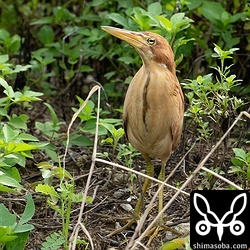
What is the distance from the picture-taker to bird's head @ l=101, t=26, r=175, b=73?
4199 millimetres

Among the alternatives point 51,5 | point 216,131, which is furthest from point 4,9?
point 216,131

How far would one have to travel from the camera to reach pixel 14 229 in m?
3.94

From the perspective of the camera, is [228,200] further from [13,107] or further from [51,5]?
[51,5]

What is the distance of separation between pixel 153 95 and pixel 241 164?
0.69 meters

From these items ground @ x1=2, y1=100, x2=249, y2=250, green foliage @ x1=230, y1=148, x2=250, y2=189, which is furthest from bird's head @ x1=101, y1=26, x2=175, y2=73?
green foliage @ x1=230, y1=148, x2=250, y2=189

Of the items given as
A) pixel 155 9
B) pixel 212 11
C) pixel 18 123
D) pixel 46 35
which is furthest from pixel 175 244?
pixel 46 35

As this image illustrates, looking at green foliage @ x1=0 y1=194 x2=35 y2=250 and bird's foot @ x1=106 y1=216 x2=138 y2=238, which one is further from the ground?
green foliage @ x1=0 y1=194 x2=35 y2=250

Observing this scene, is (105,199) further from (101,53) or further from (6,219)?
(101,53)

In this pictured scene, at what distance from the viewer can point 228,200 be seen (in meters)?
4.07

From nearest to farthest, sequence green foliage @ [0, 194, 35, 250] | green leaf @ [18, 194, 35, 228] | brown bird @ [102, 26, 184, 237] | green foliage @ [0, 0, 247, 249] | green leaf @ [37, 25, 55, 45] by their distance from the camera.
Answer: green foliage @ [0, 194, 35, 250], green leaf @ [18, 194, 35, 228], brown bird @ [102, 26, 184, 237], green foliage @ [0, 0, 247, 249], green leaf @ [37, 25, 55, 45]

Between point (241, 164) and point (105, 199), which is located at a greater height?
point (241, 164)

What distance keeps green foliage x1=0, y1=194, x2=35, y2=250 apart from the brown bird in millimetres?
722

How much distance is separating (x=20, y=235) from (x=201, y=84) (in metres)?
1.34

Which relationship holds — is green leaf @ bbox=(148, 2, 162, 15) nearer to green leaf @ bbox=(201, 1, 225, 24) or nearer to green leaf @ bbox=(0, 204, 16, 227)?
green leaf @ bbox=(201, 1, 225, 24)
